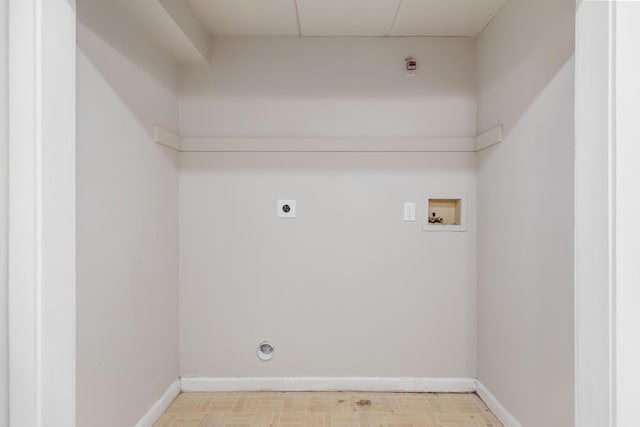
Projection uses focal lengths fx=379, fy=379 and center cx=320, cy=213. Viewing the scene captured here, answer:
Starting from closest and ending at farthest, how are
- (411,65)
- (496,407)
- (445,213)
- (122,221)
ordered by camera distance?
(122,221) < (496,407) < (411,65) < (445,213)

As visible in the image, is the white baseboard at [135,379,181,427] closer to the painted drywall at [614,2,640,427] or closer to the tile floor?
the tile floor

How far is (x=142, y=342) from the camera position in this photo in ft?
6.94

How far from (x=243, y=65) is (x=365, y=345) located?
2142 millimetres

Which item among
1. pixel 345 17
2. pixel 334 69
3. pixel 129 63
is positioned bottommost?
pixel 129 63

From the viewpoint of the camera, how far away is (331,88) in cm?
266

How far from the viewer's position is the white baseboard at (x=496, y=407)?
7.03 feet

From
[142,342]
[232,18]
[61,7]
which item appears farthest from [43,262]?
[232,18]

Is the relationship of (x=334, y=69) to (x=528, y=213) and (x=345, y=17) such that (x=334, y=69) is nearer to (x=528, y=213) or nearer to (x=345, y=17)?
(x=345, y=17)

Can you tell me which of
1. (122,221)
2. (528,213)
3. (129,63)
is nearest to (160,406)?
(122,221)

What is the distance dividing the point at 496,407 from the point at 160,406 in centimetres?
206

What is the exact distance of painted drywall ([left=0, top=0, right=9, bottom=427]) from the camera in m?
0.94

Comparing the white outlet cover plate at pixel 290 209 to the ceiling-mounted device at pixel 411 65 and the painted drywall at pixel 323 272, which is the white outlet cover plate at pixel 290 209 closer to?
the painted drywall at pixel 323 272

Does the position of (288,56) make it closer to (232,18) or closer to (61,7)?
(232,18)

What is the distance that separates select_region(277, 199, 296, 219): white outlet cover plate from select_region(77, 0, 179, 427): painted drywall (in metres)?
0.72
